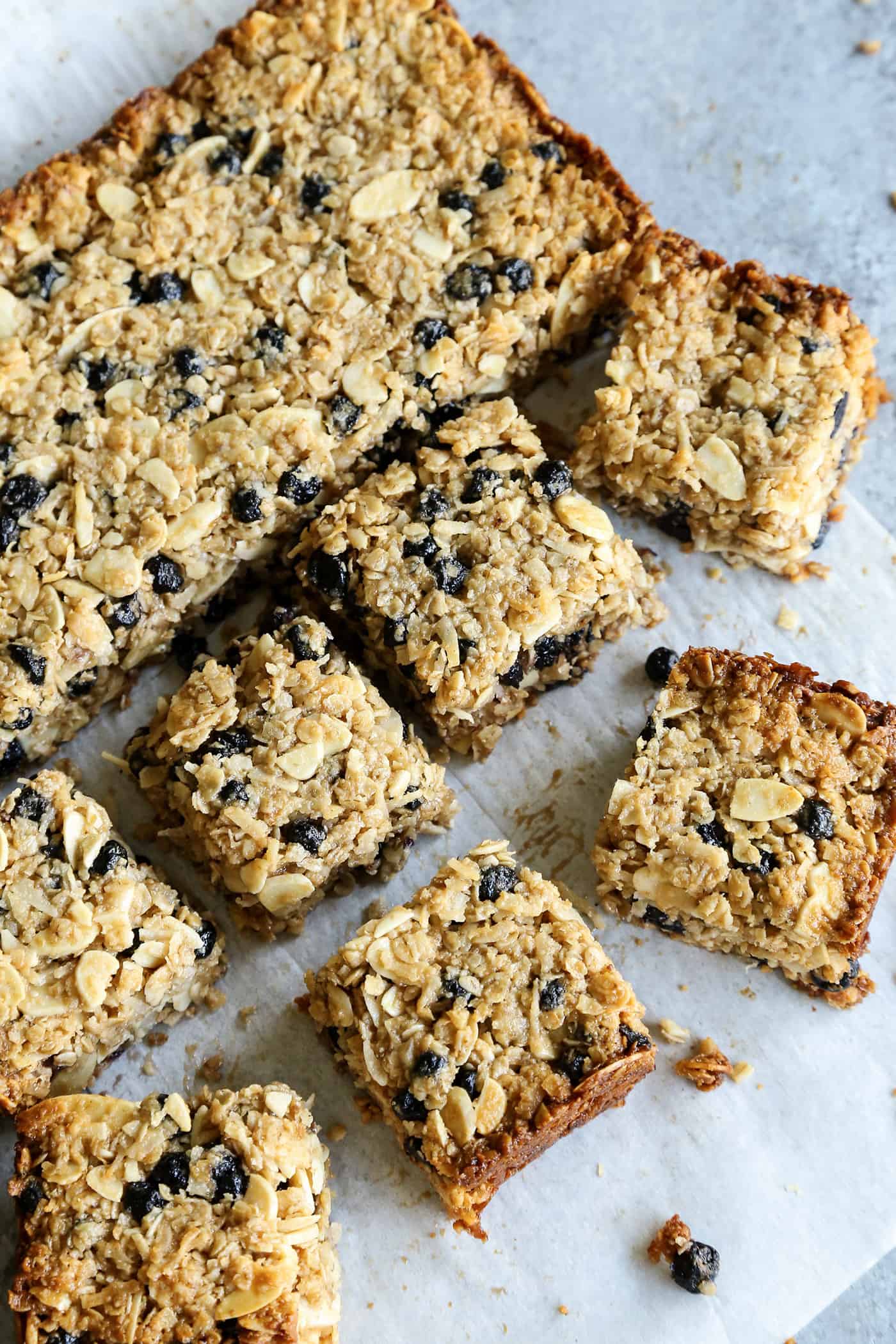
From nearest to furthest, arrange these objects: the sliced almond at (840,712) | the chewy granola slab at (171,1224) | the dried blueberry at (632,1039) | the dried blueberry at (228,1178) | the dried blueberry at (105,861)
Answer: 1. the chewy granola slab at (171,1224)
2. the dried blueberry at (228,1178)
3. the dried blueberry at (632,1039)
4. the dried blueberry at (105,861)
5. the sliced almond at (840,712)

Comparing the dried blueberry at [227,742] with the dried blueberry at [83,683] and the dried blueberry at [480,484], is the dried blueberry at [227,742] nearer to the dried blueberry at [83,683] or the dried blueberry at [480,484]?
the dried blueberry at [83,683]

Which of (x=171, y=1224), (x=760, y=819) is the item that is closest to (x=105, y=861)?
(x=171, y=1224)

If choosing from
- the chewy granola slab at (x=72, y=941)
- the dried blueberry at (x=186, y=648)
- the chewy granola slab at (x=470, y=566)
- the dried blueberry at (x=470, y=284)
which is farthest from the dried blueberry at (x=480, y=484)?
the chewy granola slab at (x=72, y=941)

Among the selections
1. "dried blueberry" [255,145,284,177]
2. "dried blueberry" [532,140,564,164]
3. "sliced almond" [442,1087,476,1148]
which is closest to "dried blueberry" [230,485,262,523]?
"dried blueberry" [255,145,284,177]

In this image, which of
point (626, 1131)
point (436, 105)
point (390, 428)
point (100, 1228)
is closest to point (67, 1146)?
point (100, 1228)

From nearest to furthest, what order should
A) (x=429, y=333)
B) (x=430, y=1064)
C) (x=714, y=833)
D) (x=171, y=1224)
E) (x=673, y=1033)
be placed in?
(x=171, y=1224)
(x=430, y=1064)
(x=714, y=833)
(x=673, y=1033)
(x=429, y=333)

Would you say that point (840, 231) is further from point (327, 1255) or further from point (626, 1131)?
point (327, 1255)

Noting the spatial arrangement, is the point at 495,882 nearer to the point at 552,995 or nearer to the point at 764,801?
the point at 552,995
